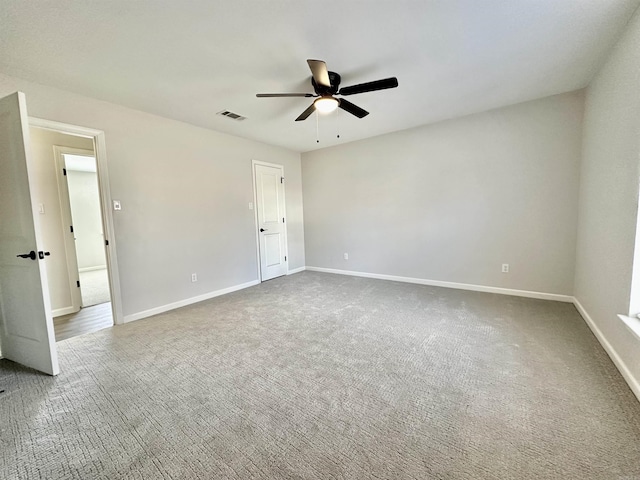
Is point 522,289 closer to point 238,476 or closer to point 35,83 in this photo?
point 238,476

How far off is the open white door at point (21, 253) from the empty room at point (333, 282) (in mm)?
21

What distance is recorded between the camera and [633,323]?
1.72 metres

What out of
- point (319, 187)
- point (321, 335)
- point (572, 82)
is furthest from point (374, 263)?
point (572, 82)

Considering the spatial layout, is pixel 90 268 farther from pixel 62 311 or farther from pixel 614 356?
pixel 614 356

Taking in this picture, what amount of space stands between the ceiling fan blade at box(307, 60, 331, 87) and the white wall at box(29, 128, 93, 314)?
362cm

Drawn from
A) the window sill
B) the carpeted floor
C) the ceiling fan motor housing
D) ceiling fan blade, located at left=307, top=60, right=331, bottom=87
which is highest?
the ceiling fan motor housing

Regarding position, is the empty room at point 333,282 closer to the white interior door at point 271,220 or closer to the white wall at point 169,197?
the white wall at point 169,197

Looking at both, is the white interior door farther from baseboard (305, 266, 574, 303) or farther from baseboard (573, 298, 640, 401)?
baseboard (573, 298, 640, 401)

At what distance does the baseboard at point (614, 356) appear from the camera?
1.67m

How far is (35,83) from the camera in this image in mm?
2465

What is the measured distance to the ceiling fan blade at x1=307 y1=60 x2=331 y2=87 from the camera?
189 centimetres

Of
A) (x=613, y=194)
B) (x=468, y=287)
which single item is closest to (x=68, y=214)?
(x=468, y=287)

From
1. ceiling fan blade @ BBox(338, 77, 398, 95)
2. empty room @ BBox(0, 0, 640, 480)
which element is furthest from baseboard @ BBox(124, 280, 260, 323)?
ceiling fan blade @ BBox(338, 77, 398, 95)

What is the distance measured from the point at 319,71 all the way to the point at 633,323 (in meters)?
2.78
